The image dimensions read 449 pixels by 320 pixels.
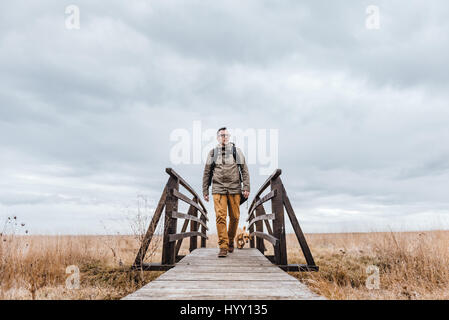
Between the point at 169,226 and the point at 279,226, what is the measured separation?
1.84 m

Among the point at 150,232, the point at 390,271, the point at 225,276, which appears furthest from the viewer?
the point at 390,271

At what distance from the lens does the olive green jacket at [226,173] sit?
224 inches

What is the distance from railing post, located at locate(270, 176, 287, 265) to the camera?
4.85m

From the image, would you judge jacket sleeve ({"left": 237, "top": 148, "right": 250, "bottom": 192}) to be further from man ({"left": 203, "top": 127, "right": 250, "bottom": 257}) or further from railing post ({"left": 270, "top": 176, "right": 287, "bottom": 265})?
railing post ({"left": 270, "top": 176, "right": 287, "bottom": 265})

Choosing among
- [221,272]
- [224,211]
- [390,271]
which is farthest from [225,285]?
[390,271]

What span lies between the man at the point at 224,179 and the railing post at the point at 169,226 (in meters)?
0.87

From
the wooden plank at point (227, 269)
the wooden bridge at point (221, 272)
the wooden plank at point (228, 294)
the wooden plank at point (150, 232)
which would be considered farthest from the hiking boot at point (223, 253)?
the wooden plank at point (228, 294)

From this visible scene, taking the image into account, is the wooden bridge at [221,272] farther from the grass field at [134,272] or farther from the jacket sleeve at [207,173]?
the grass field at [134,272]

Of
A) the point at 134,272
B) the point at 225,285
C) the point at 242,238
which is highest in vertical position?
the point at 225,285

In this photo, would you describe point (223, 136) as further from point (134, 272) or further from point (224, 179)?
point (134, 272)

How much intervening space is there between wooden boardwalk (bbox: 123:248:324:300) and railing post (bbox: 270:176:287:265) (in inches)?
20.1

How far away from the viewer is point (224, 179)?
569 cm
